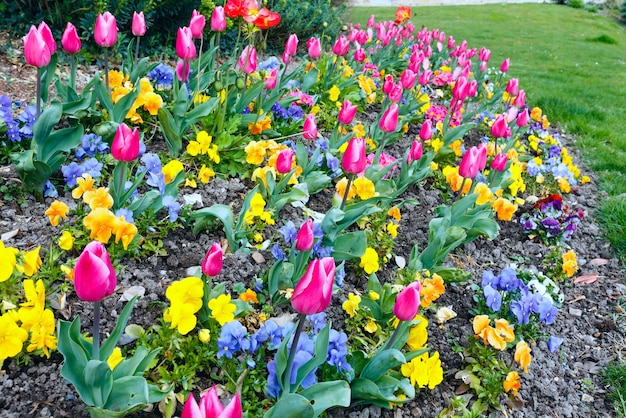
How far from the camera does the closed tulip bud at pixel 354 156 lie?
7.32 ft

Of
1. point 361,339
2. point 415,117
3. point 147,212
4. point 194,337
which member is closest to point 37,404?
point 194,337

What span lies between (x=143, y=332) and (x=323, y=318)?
26.5 inches

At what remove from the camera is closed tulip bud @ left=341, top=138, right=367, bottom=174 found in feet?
→ 7.32

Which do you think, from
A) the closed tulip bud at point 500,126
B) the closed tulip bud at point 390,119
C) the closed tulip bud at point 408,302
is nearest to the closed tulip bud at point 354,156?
the closed tulip bud at point 390,119

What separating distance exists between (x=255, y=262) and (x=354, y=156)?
0.67m

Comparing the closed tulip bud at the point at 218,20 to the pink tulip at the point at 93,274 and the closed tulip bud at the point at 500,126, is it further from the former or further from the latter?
the pink tulip at the point at 93,274

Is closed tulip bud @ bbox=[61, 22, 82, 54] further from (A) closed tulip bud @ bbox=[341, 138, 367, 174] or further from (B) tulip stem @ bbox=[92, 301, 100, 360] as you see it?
(B) tulip stem @ bbox=[92, 301, 100, 360]

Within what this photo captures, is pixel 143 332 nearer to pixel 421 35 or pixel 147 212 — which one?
pixel 147 212

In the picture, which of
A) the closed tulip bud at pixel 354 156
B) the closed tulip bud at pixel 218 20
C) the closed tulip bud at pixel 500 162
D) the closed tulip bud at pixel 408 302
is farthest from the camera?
the closed tulip bud at pixel 500 162

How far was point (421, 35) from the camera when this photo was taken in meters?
6.64

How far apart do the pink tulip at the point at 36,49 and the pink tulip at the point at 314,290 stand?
175 cm

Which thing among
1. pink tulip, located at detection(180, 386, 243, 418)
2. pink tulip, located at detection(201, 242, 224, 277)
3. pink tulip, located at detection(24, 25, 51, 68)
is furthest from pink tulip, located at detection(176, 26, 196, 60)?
pink tulip, located at detection(180, 386, 243, 418)

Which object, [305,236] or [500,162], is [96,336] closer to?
[305,236]

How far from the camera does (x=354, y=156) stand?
224 centimetres
